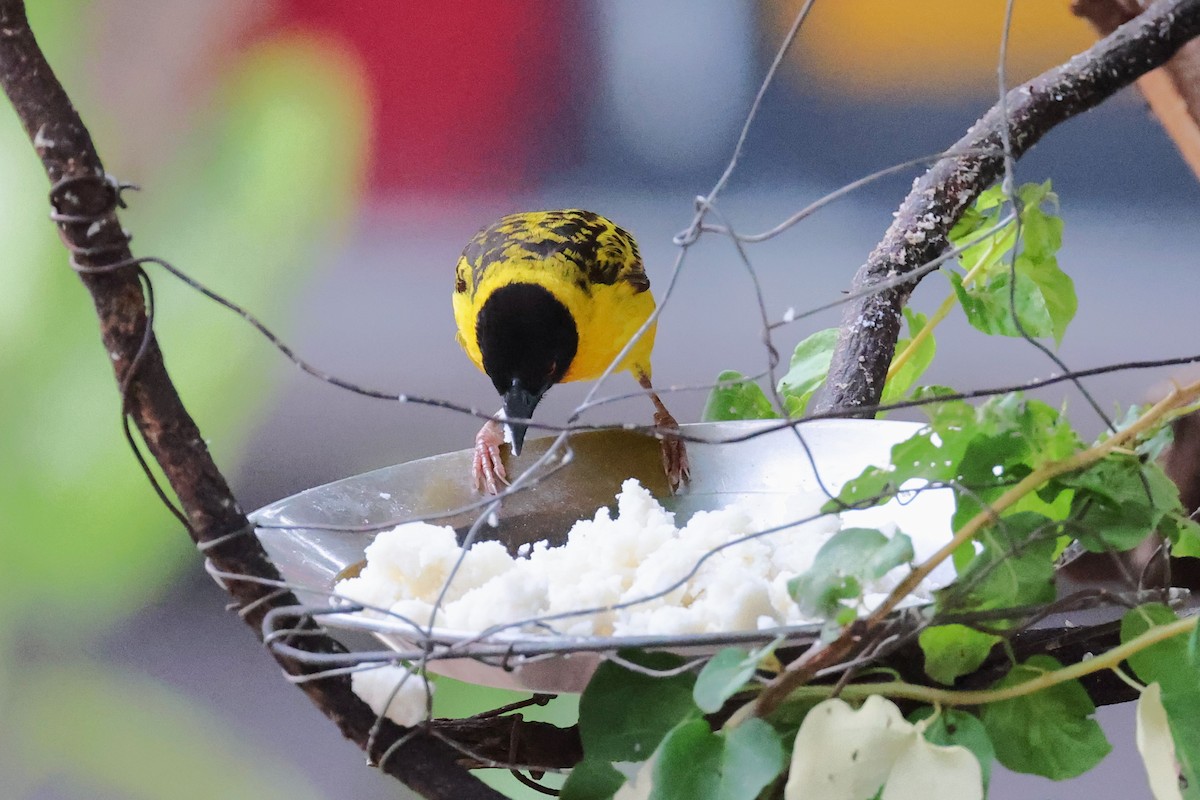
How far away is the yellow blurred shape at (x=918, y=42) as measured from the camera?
0.94 meters

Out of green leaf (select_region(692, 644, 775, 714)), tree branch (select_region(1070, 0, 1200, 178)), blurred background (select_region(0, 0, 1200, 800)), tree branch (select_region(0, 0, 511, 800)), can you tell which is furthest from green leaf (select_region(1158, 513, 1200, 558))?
blurred background (select_region(0, 0, 1200, 800))

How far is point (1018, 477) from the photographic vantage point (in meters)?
0.34

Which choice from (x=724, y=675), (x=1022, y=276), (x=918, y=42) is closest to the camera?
(x=724, y=675)

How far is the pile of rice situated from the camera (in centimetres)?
38

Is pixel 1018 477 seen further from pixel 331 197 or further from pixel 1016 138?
pixel 331 197

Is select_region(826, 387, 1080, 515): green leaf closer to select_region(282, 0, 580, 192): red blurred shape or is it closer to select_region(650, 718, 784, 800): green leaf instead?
select_region(650, 718, 784, 800): green leaf

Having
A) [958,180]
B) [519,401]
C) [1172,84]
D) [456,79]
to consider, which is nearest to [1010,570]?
[958,180]

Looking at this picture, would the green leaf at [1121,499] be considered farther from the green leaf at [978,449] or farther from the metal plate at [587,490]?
the metal plate at [587,490]

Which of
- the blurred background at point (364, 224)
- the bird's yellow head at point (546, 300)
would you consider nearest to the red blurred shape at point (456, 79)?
the blurred background at point (364, 224)

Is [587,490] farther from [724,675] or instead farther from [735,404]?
[724,675]

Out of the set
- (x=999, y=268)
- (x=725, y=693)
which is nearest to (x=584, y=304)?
(x=999, y=268)

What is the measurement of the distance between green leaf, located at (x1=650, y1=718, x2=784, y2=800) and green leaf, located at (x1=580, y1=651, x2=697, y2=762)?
0.03m

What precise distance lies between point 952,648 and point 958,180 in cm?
43

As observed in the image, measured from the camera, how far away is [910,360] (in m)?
0.77
